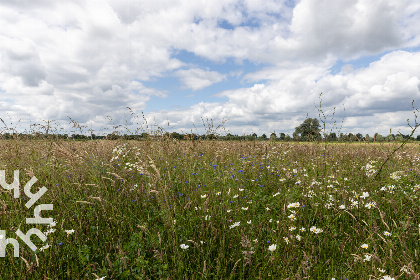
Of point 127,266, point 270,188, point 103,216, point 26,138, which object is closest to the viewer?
point 127,266

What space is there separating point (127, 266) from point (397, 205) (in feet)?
11.7

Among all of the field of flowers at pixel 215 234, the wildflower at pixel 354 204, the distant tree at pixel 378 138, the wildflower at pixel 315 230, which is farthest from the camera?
the distant tree at pixel 378 138

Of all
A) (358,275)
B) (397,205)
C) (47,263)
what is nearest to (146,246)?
(47,263)

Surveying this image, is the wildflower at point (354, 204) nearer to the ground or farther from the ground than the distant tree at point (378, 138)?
nearer to the ground

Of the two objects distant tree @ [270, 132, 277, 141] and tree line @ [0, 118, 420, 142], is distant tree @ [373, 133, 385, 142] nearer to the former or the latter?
tree line @ [0, 118, 420, 142]

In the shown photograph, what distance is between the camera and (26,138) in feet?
21.5

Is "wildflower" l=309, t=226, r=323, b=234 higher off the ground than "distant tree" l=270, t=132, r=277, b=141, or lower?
lower

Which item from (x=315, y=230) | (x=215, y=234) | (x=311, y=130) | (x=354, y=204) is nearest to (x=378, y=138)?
(x=311, y=130)

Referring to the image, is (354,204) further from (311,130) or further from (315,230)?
(311,130)

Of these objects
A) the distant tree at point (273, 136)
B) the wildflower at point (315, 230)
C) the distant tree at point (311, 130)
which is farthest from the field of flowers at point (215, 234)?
the distant tree at point (273, 136)

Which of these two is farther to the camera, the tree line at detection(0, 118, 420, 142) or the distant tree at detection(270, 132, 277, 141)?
the distant tree at detection(270, 132, 277, 141)

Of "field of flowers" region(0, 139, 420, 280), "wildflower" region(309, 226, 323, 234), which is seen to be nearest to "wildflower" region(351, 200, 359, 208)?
"field of flowers" region(0, 139, 420, 280)

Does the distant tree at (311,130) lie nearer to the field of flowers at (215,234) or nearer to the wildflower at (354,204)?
the field of flowers at (215,234)

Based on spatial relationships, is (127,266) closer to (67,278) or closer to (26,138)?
(67,278)
